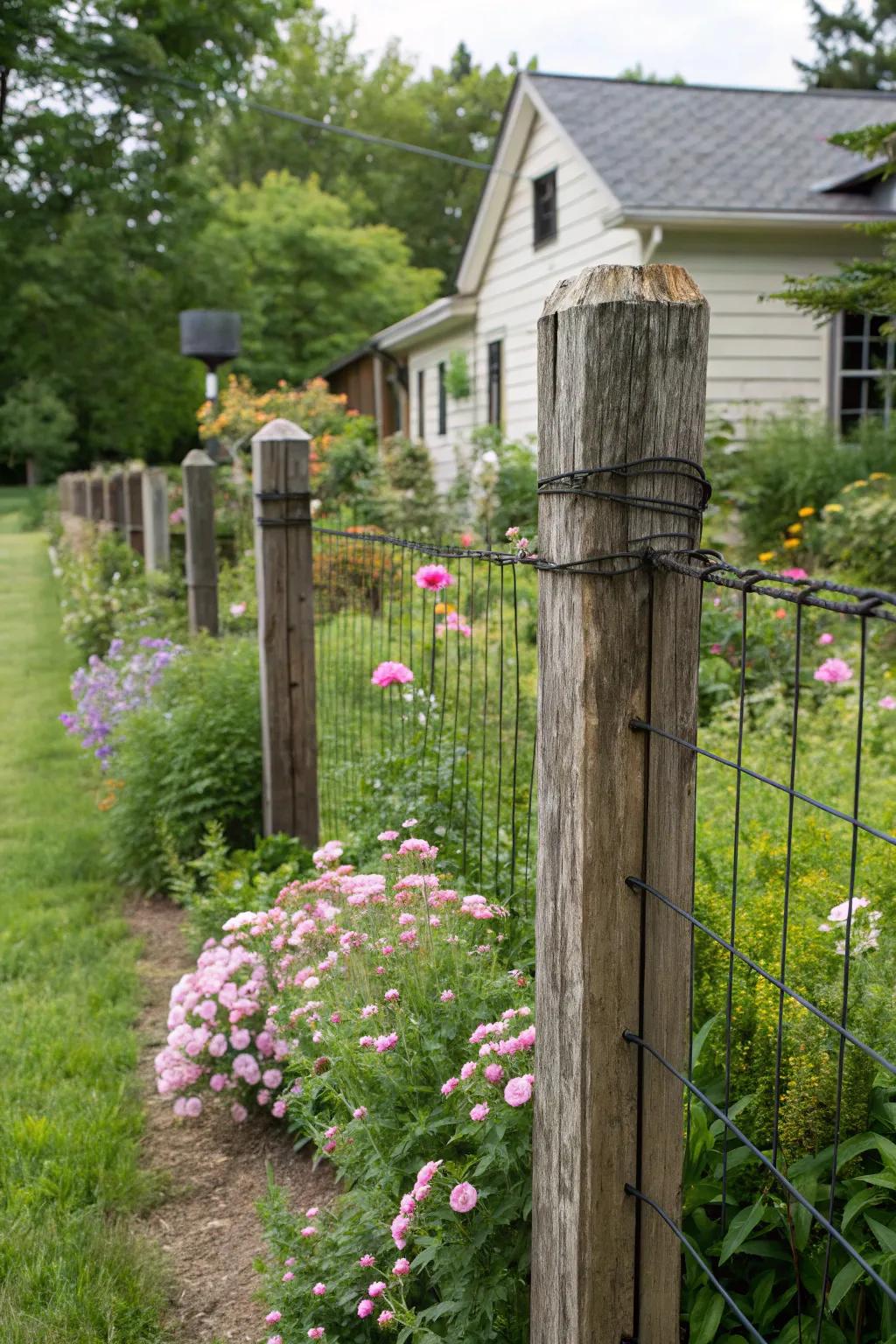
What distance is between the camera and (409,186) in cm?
4725

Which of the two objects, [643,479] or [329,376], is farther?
[329,376]

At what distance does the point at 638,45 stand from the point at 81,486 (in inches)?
1459

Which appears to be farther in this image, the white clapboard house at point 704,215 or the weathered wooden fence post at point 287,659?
the white clapboard house at point 704,215

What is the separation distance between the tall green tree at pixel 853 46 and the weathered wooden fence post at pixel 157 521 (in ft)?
99.2

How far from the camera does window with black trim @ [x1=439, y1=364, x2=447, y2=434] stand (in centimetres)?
1866

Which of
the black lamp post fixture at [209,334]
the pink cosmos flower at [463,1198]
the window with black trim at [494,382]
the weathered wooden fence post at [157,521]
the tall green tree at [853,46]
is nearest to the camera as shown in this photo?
the pink cosmos flower at [463,1198]

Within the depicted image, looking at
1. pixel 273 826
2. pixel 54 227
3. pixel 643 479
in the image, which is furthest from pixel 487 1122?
pixel 54 227

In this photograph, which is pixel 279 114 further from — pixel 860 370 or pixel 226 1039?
pixel 226 1039

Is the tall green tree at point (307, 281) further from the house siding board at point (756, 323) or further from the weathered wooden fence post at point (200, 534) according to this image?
the weathered wooden fence post at point (200, 534)

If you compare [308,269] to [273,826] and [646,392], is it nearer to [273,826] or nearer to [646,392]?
[273,826]

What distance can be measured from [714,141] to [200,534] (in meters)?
8.86

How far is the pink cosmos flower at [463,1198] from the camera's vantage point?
1856 millimetres

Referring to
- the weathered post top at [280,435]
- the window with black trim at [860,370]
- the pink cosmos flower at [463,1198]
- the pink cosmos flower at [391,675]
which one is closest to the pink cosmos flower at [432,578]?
the pink cosmos flower at [391,675]

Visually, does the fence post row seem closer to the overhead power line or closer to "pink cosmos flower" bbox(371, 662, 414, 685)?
"pink cosmos flower" bbox(371, 662, 414, 685)
